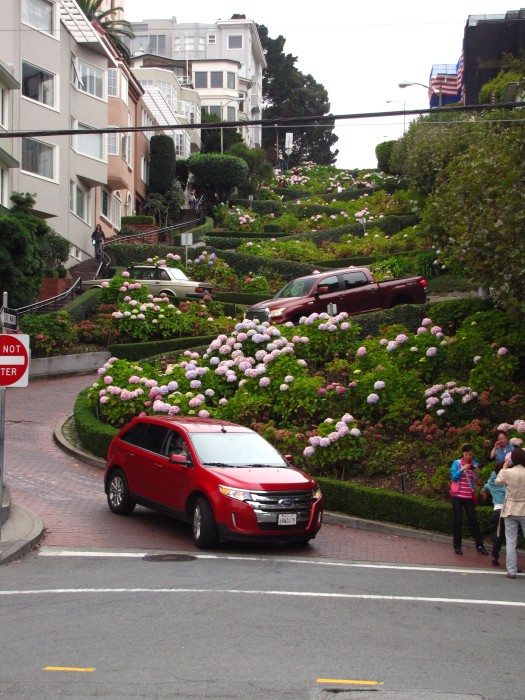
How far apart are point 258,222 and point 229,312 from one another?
26.4 meters

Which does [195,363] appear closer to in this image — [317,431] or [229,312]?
[317,431]

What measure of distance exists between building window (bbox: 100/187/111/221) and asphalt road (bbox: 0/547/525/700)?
39.8m

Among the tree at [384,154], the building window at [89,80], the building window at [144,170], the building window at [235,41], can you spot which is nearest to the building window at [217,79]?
the building window at [235,41]

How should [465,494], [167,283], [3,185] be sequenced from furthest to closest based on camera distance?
[3,185], [167,283], [465,494]

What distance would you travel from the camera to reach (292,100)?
414 ft

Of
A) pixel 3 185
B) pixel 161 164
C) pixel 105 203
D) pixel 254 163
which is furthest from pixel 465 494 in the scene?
pixel 254 163

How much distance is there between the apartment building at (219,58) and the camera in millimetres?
102375

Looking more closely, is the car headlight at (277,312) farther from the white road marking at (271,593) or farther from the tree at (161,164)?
the tree at (161,164)

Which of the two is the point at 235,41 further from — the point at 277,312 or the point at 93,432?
the point at 93,432

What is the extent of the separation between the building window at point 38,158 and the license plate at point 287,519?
2842 cm

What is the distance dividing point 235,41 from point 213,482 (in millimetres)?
106170

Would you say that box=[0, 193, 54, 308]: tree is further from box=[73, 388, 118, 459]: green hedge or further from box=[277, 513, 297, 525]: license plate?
box=[277, 513, 297, 525]: license plate

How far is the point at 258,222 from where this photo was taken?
58.3m

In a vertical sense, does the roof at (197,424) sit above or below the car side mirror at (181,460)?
above
